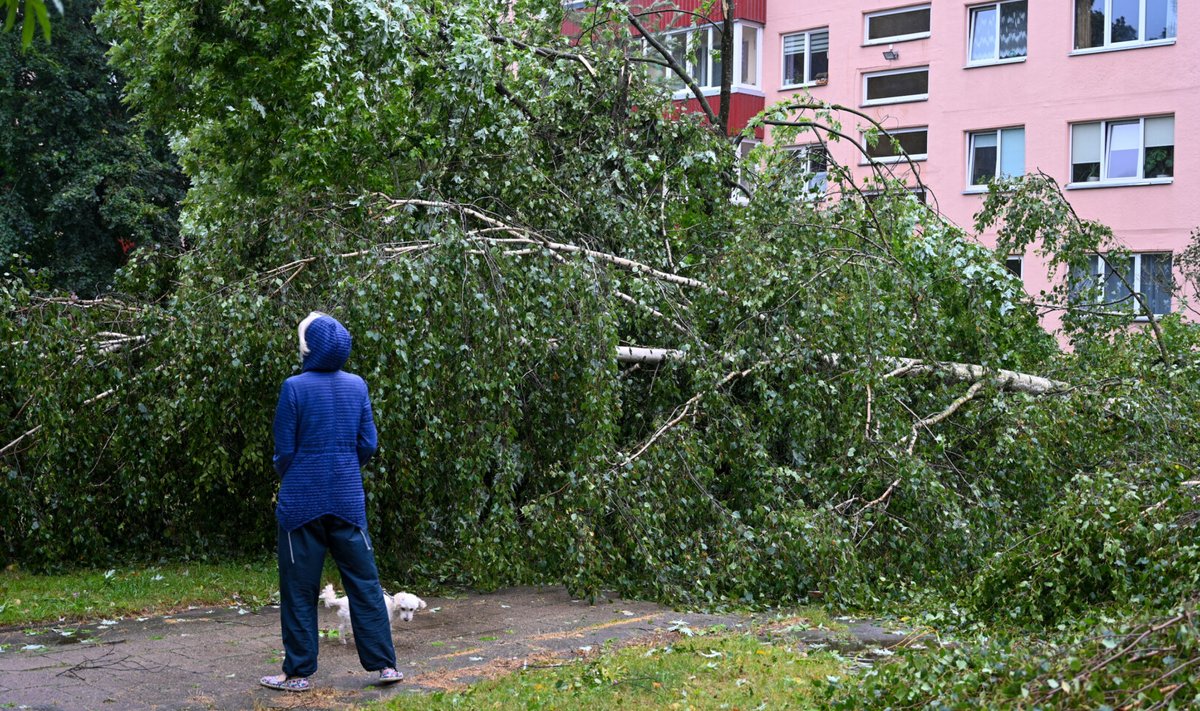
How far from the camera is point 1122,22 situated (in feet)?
77.8

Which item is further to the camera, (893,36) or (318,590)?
(893,36)

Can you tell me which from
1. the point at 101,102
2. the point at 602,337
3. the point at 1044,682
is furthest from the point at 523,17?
the point at 101,102

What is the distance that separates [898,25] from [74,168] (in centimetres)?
1735

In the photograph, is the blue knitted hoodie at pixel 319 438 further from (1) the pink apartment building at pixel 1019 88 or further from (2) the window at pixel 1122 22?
(2) the window at pixel 1122 22

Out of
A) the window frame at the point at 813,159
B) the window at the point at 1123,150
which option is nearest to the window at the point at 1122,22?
the window at the point at 1123,150

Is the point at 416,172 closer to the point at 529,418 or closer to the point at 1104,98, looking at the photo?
the point at 529,418

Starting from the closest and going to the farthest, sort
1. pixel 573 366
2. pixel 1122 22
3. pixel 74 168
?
pixel 573 366 → pixel 1122 22 → pixel 74 168

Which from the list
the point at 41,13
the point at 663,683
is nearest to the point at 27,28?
the point at 41,13

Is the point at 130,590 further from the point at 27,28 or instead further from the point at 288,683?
the point at 27,28

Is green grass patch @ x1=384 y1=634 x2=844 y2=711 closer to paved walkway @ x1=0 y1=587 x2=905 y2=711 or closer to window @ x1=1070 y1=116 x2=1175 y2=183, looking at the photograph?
paved walkway @ x1=0 y1=587 x2=905 y2=711

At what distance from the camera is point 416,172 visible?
1051 centimetres

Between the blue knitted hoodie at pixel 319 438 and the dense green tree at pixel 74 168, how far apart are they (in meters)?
21.7

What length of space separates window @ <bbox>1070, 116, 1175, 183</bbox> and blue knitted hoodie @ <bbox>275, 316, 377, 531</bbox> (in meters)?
21.0

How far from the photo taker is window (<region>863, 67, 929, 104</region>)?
85.5 feet
